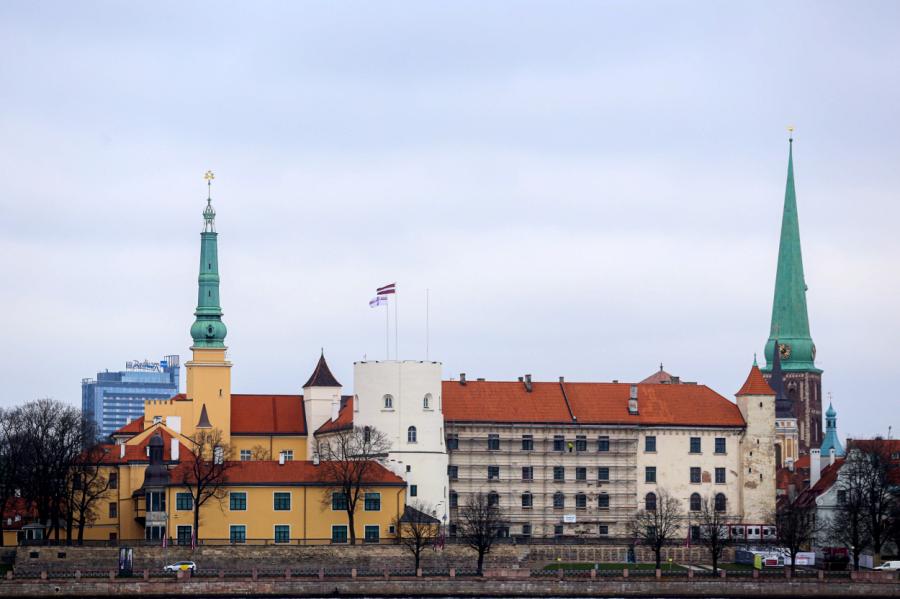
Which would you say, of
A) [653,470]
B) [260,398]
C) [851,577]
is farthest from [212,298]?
[851,577]

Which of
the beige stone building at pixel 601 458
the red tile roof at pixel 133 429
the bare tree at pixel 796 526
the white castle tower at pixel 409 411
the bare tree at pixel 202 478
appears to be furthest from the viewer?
the red tile roof at pixel 133 429

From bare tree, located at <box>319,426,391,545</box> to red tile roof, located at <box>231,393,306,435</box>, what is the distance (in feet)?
39.4

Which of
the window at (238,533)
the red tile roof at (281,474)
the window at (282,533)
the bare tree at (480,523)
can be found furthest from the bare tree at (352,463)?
the bare tree at (480,523)

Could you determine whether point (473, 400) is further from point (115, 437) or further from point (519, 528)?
point (115, 437)

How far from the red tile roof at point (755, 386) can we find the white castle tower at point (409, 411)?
22.2 meters

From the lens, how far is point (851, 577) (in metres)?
104

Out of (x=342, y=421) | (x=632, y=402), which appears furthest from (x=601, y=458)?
(x=342, y=421)

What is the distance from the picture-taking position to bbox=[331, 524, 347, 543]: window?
387 feet

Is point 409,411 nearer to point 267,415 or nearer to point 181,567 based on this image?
point 267,415

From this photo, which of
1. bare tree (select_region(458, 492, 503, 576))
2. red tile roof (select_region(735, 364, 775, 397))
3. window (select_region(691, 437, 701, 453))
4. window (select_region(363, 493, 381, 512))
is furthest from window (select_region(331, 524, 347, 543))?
red tile roof (select_region(735, 364, 775, 397))

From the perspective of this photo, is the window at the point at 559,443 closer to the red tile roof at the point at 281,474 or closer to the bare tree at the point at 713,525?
the bare tree at the point at 713,525

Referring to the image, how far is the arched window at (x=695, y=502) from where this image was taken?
428 feet

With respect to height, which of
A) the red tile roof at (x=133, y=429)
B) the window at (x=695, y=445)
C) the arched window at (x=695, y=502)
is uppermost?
the red tile roof at (x=133, y=429)

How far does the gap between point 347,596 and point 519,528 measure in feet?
103
